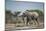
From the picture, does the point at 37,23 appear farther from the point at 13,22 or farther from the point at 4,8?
the point at 4,8

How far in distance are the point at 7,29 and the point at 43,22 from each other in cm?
34

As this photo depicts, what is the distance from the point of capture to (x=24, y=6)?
2.80 ft

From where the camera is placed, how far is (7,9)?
812 millimetres

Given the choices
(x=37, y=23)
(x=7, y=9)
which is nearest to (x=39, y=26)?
(x=37, y=23)

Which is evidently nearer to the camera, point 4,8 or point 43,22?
point 4,8

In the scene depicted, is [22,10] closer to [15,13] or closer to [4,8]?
[15,13]

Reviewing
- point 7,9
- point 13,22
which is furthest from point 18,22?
point 7,9

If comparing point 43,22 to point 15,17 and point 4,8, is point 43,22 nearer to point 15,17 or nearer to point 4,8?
point 15,17

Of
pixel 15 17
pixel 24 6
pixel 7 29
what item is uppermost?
pixel 24 6

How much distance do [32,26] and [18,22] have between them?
13 centimetres

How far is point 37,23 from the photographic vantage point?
2.82 feet
